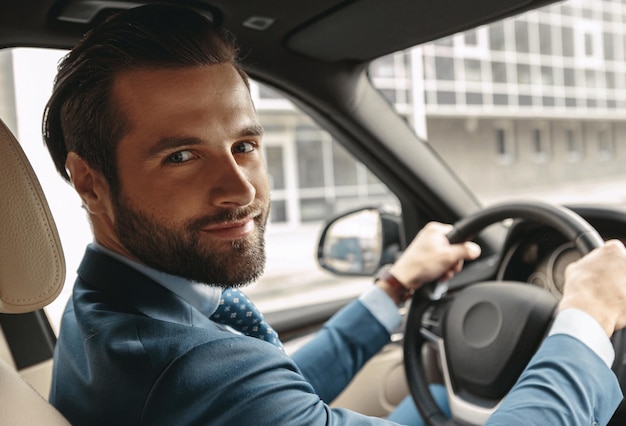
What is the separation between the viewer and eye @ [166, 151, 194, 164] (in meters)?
1.09

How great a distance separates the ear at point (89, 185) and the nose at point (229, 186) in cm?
21

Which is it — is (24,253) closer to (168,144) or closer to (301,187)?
(168,144)

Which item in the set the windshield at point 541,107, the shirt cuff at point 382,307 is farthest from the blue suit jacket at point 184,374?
the windshield at point 541,107

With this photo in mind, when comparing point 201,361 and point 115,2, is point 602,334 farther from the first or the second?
point 115,2

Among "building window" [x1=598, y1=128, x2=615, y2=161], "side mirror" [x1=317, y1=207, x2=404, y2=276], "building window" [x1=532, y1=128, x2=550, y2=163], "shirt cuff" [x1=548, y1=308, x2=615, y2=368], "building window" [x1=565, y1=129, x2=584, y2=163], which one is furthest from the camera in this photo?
"building window" [x1=532, y1=128, x2=550, y2=163]

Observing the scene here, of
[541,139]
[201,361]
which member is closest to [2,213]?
[201,361]

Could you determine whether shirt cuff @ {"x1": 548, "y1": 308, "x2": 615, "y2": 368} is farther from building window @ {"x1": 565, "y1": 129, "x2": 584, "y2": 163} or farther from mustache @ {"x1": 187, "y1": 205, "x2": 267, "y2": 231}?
building window @ {"x1": 565, "y1": 129, "x2": 584, "y2": 163}

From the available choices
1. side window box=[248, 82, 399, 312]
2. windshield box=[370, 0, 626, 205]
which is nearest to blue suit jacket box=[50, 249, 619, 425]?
windshield box=[370, 0, 626, 205]

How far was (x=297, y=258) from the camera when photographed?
6.45m

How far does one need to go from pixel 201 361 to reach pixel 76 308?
0.29m

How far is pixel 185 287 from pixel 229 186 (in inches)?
8.0

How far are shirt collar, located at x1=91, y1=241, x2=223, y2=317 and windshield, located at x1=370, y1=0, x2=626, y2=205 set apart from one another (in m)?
2.00

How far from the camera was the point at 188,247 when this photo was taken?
1.08 metres

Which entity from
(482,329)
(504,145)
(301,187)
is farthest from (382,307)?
(301,187)
